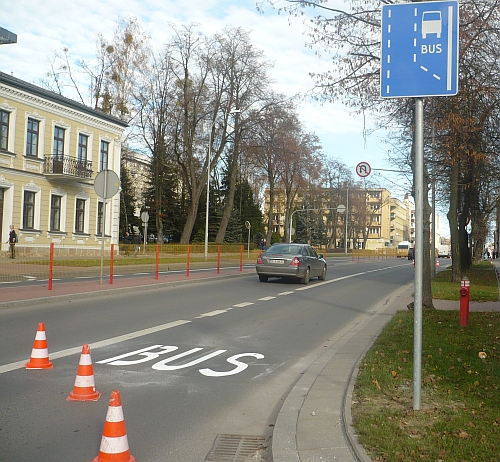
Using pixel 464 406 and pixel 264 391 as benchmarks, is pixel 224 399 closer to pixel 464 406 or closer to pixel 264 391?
pixel 264 391

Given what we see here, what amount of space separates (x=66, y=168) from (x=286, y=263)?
2142 centimetres

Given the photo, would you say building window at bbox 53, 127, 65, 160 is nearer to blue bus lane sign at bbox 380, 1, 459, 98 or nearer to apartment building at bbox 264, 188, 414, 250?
apartment building at bbox 264, 188, 414, 250

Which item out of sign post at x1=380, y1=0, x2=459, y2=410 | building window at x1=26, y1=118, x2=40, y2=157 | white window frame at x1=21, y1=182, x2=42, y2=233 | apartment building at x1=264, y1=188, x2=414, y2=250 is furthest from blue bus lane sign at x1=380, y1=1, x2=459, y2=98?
apartment building at x1=264, y1=188, x2=414, y2=250

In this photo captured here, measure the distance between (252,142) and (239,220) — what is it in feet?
69.3


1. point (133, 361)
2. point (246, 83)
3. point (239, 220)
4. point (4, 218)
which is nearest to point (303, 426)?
point (133, 361)

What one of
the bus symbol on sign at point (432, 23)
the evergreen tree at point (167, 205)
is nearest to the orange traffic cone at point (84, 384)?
the bus symbol on sign at point (432, 23)

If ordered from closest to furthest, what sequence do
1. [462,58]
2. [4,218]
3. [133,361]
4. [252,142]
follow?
[133,361]
[462,58]
[4,218]
[252,142]

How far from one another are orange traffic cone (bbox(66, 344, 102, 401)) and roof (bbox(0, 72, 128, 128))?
3092 cm

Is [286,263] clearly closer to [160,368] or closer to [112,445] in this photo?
[160,368]

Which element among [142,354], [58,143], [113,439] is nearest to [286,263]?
[142,354]

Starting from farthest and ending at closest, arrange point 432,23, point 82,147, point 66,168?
point 82,147, point 66,168, point 432,23

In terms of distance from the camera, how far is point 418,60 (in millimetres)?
5434

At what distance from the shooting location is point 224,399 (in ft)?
20.6

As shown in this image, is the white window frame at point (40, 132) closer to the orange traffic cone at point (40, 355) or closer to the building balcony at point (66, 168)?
the building balcony at point (66, 168)
